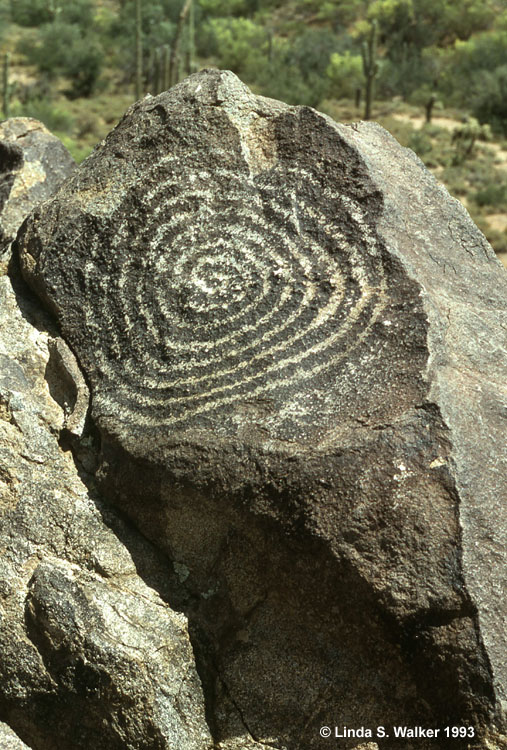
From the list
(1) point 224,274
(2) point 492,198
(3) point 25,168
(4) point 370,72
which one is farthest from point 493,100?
(1) point 224,274

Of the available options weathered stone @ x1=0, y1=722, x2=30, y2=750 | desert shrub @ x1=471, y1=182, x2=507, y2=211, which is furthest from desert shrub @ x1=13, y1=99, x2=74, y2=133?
weathered stone @ x1=0, y1=722, x2=30, y2=750

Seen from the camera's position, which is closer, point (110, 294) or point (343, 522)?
point (343, 522)

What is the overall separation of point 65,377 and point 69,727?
59.1 inches

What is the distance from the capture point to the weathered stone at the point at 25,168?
Result: 489 centimetres

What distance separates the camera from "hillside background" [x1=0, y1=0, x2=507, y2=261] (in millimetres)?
13672

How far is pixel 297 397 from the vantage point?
3314 millimetres

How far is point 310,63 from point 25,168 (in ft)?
49.8

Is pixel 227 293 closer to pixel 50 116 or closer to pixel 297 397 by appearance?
pixel 297 397

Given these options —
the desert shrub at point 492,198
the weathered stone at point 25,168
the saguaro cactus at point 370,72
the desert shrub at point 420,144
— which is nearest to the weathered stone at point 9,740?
the weathered stone at point 25,168

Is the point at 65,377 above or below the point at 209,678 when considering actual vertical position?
above

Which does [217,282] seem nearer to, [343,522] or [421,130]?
[343,522]

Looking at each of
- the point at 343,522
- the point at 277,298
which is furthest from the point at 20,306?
the point at 343,522

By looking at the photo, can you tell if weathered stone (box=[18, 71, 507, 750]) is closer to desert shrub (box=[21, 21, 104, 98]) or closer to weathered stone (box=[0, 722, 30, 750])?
weathered stone (box=[0, 722, 30, 750])

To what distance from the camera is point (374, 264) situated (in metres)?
3.54
